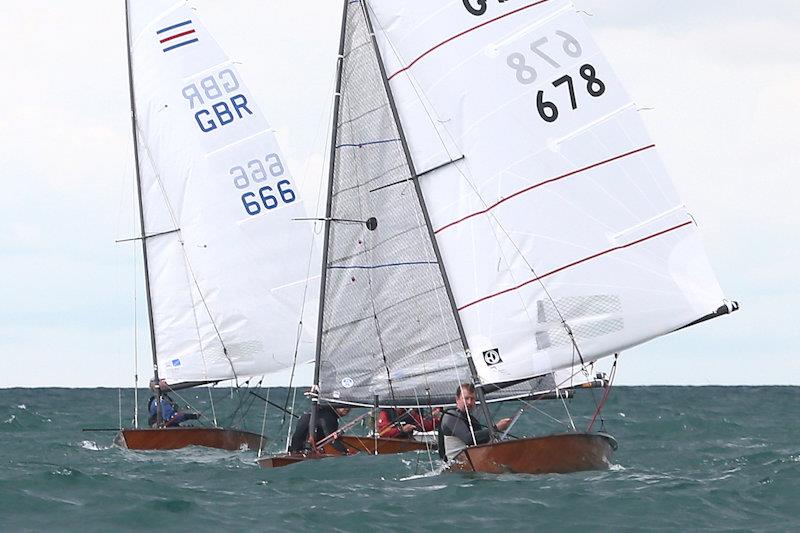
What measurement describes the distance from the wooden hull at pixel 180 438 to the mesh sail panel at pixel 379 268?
500cm

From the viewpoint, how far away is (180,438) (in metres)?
22.8

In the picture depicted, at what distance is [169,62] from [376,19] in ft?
31.8

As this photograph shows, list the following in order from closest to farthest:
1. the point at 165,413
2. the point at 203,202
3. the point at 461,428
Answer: the point at 461,428
the point at 165,413
the point at 203,202

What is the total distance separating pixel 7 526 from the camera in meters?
13.1

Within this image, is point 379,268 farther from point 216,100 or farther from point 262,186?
point 216,100

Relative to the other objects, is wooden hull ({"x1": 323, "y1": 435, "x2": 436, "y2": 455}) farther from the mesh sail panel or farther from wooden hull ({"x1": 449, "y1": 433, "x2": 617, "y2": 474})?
wooden hull ({"x1": 449, "y1": 433, "x2": 617, "y2": 474})

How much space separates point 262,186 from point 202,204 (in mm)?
1141

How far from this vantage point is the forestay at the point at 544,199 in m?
16.2

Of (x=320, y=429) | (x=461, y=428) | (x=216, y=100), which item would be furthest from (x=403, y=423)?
(x=216, y=100)

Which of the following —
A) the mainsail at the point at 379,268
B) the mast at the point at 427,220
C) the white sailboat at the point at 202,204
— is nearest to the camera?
the mast at the point at 427,220

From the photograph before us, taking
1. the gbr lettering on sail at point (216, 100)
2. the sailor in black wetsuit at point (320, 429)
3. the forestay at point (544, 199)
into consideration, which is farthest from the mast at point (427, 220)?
the gbr lettering on sail at point (216, 100)

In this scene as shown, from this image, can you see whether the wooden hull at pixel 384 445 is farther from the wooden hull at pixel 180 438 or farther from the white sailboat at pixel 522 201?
the wooden hull at pixel 180 438

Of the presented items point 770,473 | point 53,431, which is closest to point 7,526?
point 770,473

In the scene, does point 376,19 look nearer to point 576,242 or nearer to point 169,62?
point 576,242
